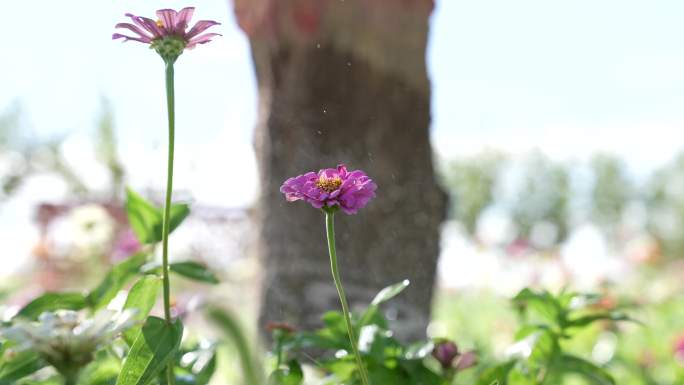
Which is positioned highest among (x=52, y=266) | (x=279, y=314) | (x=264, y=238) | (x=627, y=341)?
(x=264, y=238)

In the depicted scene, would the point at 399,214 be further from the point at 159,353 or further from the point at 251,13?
the point at 159,353

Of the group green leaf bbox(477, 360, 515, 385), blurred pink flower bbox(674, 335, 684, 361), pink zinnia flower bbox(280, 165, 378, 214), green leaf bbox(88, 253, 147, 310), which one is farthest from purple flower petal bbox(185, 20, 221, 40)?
blurred pink flower bbox(674, 335, 684, 361)

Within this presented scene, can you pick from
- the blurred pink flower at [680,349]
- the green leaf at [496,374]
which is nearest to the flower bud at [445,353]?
the green leaf at [496,374]

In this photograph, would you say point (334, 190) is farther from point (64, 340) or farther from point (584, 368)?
point (584, 368)

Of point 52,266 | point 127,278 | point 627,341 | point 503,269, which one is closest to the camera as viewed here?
point 127,278

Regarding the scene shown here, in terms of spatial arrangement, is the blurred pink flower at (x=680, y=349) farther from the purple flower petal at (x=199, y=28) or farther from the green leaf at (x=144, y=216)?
the purple flower petal at (x=199, y=28)

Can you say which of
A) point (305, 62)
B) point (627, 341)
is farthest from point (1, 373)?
point (627, 341)

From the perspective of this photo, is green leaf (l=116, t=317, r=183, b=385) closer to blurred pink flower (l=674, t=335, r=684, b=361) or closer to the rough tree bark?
the rough tree bark
